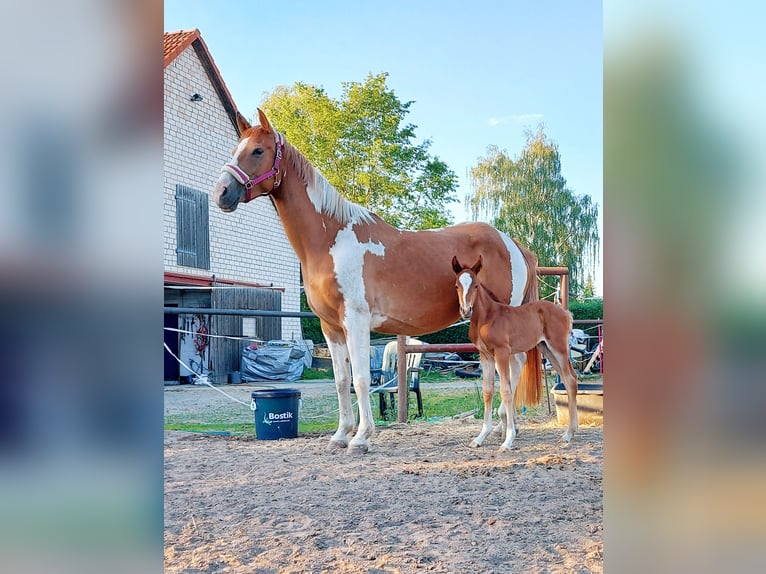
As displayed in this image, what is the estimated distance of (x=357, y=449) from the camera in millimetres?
4492

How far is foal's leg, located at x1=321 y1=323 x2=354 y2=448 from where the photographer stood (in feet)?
16.2

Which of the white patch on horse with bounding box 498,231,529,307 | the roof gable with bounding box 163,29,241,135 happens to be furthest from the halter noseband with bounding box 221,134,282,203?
the roof gable with bounding box 163,29,241,135

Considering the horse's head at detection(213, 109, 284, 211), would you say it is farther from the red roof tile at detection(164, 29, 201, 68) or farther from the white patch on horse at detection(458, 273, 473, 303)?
the red roof tile at detection(164, 29, 201, 68)

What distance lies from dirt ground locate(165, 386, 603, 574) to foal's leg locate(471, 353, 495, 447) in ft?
0.30

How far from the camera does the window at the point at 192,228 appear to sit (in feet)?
45.4

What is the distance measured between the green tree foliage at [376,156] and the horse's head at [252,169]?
1760 centimetres

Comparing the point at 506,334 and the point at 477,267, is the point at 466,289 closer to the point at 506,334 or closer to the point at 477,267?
the point at 477,267

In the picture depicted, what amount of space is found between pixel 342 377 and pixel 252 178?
1759 mm

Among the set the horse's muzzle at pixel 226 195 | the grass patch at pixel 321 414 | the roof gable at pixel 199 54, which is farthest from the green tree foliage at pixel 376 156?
the horse's muzzle at pixel 226 195

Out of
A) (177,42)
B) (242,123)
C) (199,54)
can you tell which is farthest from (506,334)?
(199,54)
